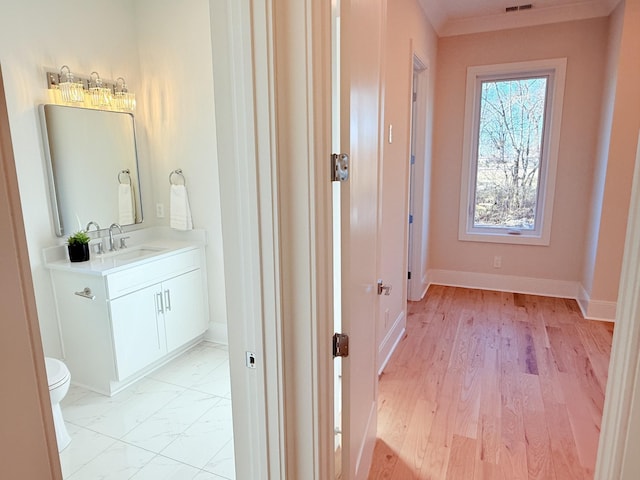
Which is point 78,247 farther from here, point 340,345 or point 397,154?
point 397,154

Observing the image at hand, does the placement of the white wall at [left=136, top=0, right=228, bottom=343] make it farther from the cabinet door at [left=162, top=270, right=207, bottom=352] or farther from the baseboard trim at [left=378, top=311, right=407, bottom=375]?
the baseboard trim at [left=378, top=311, right=407, bottom=375]

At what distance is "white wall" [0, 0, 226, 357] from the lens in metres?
2.33

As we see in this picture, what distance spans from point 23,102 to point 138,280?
123cm

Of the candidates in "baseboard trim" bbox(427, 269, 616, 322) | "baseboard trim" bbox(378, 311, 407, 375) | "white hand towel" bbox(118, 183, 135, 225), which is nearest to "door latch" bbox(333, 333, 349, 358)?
"baseboard trim" bbox(378, 311, 407, 375)

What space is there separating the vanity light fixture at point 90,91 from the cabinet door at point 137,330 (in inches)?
51.9

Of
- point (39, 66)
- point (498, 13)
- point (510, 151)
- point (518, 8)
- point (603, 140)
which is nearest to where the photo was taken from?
point (39, 66)

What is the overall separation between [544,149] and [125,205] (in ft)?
12.8

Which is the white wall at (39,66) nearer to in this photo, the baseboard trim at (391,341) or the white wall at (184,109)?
the white wall at (184,109)

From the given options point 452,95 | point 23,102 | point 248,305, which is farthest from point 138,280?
point 452,95

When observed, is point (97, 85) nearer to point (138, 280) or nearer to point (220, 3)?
point (138, 280)

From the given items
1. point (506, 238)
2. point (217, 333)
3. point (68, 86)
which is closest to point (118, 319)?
point (217, 333)

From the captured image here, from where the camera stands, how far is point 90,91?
8.84 ft

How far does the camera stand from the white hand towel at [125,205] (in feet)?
9.73

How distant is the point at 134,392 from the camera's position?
102 inches
